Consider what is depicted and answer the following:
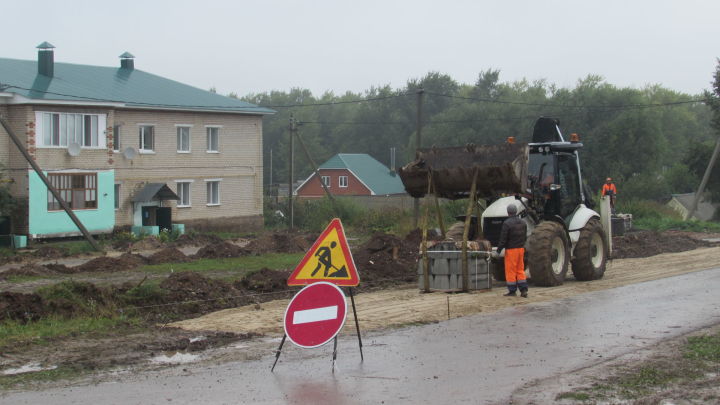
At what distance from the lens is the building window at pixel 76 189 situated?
127 ft

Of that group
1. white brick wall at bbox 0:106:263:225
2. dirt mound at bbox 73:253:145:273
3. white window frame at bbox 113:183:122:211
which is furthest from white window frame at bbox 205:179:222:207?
dirt mound at bbox 73:253:145:273

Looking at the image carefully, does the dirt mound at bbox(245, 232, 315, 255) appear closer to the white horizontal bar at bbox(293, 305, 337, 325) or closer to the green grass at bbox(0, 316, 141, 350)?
the green grass at bbox(0, 316, 141, 350)

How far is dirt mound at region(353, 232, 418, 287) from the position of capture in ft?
66.4

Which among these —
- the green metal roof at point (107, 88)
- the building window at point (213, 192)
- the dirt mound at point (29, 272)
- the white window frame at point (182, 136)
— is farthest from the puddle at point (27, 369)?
the building window at point (213, 192)

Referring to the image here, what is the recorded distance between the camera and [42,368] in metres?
10.3

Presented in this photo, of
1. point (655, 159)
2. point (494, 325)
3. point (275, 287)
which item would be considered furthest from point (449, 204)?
point (655, 159)

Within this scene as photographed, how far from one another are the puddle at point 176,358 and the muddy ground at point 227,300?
0.47 ft

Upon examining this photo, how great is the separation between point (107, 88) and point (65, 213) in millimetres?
7606

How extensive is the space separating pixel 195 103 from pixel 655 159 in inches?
1589

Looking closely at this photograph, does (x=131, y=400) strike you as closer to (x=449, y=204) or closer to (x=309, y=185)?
(x=449, y=204)

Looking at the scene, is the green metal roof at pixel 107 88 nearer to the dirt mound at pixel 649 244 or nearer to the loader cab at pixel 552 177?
the dirt mound at pixel 649 244

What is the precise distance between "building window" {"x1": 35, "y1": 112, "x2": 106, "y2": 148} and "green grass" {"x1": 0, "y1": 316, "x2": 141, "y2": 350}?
2603 centimetres

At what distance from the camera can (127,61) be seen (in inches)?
1941

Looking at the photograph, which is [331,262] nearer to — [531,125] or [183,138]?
[183,138]
